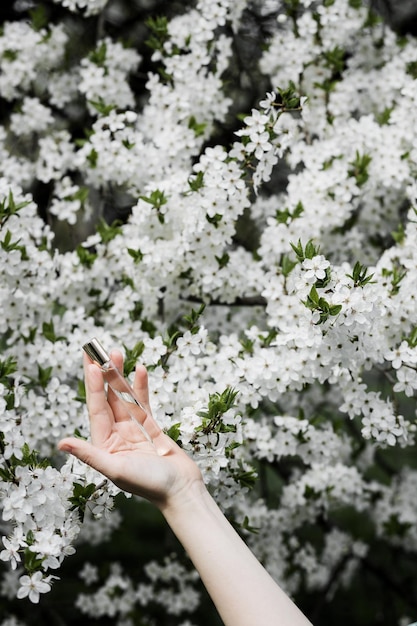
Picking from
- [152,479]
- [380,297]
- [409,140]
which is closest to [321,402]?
[409,140]

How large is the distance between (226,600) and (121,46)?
3.22 m

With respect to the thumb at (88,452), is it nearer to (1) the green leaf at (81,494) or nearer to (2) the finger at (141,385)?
(2) the finger at (141,385)

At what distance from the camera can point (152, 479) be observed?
5.79ft

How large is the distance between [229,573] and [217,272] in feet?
5.54

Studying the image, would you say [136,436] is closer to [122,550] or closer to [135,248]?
[135,248]

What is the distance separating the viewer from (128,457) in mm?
1787

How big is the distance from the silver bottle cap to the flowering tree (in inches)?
13.9

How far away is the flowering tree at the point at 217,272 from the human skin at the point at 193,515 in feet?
1.20

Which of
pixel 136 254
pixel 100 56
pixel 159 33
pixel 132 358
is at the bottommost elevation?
pixel 132 358

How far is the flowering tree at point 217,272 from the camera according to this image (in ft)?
7.93

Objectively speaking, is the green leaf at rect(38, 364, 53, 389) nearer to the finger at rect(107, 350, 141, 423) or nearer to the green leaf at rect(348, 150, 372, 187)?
the finger at rect(107, 350, 141, 423)

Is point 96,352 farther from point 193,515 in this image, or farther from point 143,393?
point 193,515

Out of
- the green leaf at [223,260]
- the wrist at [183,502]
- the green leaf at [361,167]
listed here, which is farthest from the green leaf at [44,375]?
the green leaf at [361,167]

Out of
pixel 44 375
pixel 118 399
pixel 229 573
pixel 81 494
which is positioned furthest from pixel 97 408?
Result: pixel 44 375
